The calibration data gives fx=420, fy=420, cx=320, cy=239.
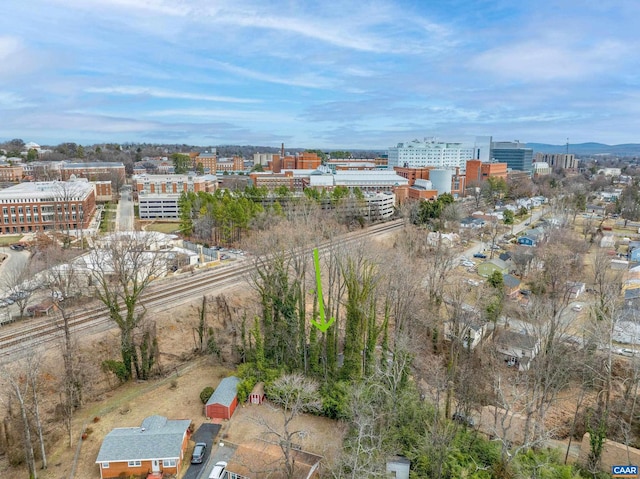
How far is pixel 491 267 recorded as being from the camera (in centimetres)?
4925

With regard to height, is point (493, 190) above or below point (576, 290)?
above

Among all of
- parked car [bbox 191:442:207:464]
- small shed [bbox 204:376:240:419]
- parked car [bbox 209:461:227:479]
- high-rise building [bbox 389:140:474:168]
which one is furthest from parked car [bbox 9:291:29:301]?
high-rise building [bbox 389:140:474:168]

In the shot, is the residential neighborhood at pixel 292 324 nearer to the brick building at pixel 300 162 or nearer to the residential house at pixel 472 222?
the residential house at pixel 472 222

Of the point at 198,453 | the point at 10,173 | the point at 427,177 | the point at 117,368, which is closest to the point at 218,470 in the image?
the point at 198,453

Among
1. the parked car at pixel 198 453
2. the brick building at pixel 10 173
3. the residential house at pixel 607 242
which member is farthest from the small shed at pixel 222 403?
the brick building at pixel 10 173

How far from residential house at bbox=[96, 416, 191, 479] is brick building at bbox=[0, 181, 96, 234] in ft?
170

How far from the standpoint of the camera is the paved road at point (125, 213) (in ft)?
218

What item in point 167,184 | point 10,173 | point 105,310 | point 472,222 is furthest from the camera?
point 10,173

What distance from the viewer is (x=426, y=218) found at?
68.4 m

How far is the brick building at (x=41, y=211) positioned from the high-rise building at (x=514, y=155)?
6008 inches

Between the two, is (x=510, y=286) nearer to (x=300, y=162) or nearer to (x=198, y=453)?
(x=198, y=453)

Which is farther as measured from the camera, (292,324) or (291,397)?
(292,324)

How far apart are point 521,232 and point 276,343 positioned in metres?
57.2

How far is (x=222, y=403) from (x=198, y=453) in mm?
3408
